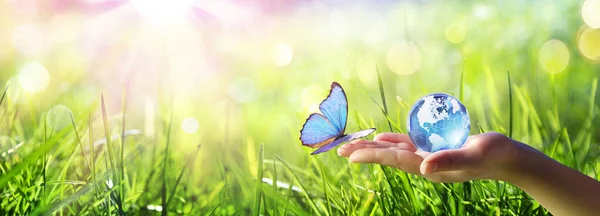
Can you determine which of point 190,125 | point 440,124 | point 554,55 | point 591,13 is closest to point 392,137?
point 440,124

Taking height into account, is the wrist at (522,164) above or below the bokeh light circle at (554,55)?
above

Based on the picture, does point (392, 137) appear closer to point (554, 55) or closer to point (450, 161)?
point (450, 161)

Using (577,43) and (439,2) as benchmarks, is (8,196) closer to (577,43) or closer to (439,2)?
(577,43)

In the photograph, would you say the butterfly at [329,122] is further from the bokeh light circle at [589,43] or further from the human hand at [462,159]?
the bokeh light circle at [589,43]

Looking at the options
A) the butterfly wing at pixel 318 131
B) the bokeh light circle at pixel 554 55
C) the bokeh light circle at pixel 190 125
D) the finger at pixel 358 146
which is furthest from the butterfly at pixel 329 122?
the bokeh light circle at pixel 554 55

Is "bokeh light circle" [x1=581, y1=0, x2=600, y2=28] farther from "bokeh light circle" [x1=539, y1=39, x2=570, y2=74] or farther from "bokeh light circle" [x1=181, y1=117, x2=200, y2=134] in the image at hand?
"bokeh light circle" [x1=181, y1=117, x2=200, y2=134]

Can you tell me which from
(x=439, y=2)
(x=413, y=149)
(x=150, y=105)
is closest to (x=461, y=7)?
(x=439, y=2)
